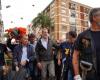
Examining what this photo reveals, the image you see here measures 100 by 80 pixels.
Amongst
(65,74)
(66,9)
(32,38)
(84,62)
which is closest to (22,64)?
(65,74)

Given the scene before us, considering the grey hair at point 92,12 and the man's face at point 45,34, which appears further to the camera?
the man's face at point 45,34

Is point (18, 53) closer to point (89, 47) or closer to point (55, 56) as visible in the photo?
point (55, 56)

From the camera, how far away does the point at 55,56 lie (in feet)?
36.2

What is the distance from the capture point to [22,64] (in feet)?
29.2

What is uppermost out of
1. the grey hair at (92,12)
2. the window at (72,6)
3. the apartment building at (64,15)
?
the window at (72,6)

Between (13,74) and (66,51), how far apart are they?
157 centimetres

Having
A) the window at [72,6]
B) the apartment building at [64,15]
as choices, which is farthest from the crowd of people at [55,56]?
the window at [72,6]

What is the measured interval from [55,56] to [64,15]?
101172 millimetres

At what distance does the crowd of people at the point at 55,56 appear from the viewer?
186 inches

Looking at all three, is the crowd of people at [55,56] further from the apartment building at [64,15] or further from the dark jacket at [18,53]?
the apartment building at [64,15]

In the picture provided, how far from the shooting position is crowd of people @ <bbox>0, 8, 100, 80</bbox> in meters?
4.73

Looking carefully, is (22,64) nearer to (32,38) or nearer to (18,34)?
(18,34)

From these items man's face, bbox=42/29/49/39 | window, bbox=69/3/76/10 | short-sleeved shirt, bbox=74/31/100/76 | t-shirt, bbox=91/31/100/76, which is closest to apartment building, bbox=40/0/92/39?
window, bbox=69/3/76/10

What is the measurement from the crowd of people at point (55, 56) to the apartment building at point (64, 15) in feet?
309
